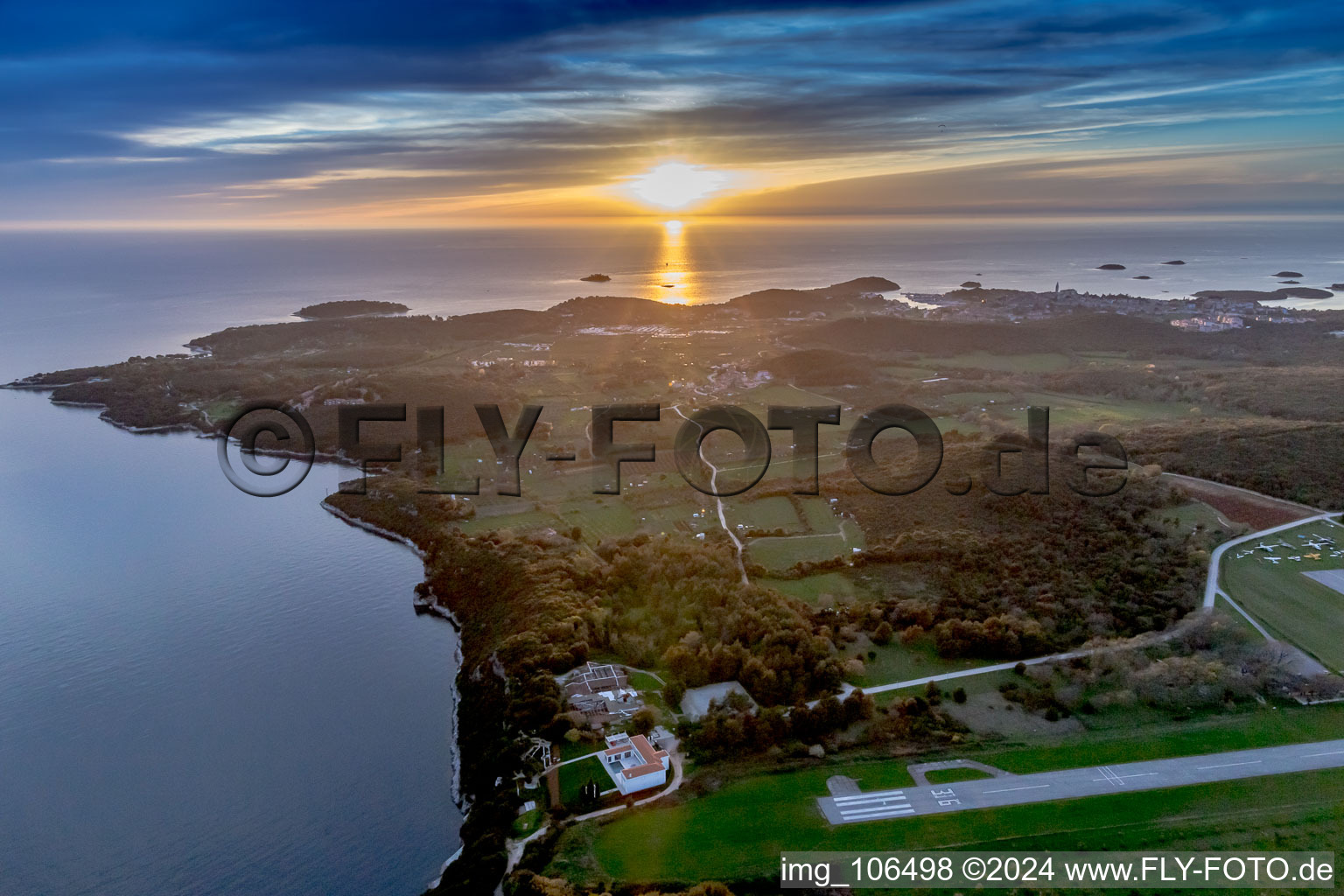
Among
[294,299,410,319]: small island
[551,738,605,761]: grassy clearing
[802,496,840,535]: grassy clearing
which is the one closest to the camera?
[551,738,605,761]: grassy clearing

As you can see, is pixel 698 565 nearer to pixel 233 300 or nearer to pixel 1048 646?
pixel 1048 646

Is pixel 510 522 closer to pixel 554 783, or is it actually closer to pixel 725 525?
pixel 725 525

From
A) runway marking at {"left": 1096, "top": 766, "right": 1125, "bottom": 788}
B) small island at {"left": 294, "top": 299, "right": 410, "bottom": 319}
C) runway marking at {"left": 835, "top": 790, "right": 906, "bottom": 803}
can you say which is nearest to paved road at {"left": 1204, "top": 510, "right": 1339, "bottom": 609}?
runway marking at {"left": 1096, "top": 766, "right": 1125, "bottom": 788}

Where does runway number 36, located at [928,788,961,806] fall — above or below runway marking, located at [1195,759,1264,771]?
below

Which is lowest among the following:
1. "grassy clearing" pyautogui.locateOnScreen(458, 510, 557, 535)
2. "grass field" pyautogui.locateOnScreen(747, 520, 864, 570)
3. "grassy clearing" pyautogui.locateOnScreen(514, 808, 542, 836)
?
"grassy clearing" pyautogui.locateOnScreen(514, 808, 542, 836)

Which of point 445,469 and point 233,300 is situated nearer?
point 445,469

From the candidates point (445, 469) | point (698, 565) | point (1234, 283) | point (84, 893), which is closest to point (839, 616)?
point (698, 565)

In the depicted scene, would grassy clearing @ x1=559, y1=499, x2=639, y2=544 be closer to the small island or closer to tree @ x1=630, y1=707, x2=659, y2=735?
tree @ x1=630, y1=707, x2=659, y2=735
